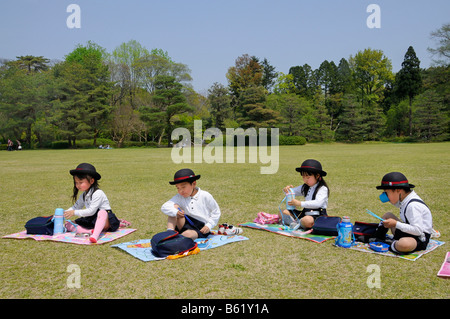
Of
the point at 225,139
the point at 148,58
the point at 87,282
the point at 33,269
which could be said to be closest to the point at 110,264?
the point at 87,282

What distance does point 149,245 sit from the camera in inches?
191

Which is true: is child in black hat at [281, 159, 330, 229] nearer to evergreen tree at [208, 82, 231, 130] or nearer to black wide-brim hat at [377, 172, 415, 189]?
black wide-brim hat at [377, 172, 415, 189]

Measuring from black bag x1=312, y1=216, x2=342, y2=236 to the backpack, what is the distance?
1.88 meters

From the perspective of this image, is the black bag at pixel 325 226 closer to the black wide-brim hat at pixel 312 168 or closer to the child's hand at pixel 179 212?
the black wide-brim hat at pixel 312 168

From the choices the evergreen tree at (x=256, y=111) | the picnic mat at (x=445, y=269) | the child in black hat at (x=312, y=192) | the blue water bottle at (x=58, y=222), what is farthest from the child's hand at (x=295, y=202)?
the evergreen tree at (x=256, y=111)

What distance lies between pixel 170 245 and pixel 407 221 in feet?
9.66

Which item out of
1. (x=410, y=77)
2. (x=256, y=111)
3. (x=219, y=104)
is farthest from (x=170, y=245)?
(x=410, y=77)

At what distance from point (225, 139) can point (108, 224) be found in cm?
4147

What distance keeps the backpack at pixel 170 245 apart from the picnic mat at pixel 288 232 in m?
1.52

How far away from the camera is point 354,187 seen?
9930 mm

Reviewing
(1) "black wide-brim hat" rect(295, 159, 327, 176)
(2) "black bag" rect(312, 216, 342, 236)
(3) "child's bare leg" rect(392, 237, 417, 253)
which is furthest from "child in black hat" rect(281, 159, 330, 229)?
(3) "child's bare leg" rect(392, 237, 417, 253)

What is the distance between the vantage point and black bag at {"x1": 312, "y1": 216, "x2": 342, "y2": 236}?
510 centimetres

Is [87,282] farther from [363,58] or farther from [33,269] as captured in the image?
[363,58]

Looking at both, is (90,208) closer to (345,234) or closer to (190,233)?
(190,233)
